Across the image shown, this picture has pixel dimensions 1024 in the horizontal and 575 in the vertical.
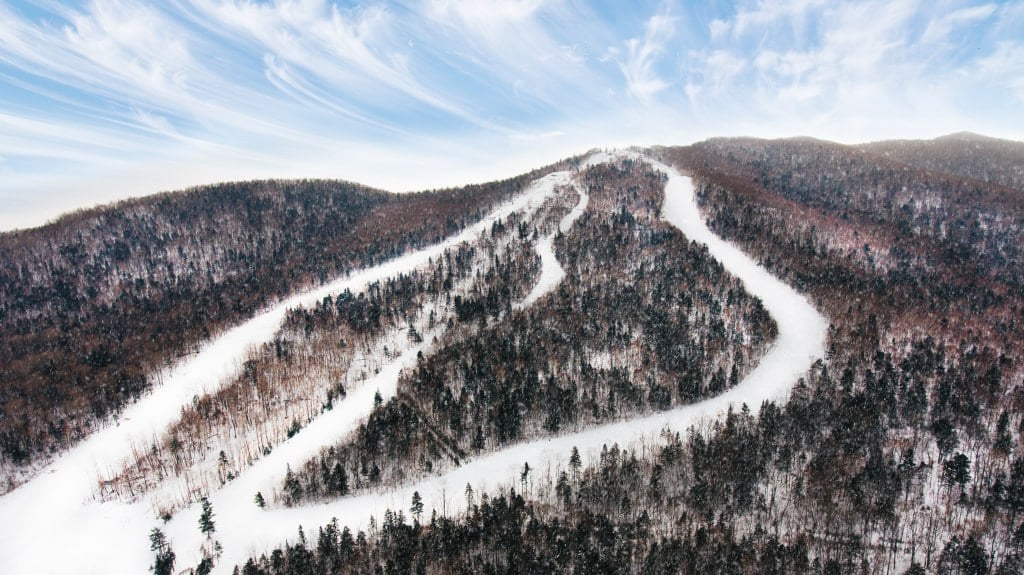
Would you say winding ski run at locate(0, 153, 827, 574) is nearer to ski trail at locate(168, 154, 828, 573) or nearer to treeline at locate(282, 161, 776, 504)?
ski trail at locate(168, 154, 828, 573)

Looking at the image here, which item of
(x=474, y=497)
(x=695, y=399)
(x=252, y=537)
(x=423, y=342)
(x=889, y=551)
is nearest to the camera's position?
(x=889, y=551)

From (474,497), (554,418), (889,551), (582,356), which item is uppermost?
(582,356)

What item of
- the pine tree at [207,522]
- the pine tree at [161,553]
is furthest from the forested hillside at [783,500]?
the pine tree at [207,522]

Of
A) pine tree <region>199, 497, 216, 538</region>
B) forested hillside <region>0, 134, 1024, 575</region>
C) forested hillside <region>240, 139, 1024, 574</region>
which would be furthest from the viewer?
pine tree <region>199, 497, 216, 538</region>

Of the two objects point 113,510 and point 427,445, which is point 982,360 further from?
point 113,510

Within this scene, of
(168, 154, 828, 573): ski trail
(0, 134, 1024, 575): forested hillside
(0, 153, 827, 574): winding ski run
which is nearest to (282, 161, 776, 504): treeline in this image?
(0, 134, 1024, 575): forested hillside

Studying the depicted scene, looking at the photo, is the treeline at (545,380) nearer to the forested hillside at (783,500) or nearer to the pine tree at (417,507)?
the forested hillside at (783,500)

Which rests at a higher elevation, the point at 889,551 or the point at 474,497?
the point at 474,497

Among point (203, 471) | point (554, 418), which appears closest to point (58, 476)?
point (203, 471)

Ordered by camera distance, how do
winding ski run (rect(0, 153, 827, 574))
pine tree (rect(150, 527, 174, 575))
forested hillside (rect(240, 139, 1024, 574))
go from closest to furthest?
1. forested hillside (rect(240, 139, 1024, 574))
2. pine tree (rect(150, 527, 174, 575))
3. winding ski run (rect(0, 153, 827, 574))
